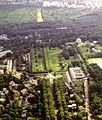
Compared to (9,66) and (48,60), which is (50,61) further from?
(9,66)

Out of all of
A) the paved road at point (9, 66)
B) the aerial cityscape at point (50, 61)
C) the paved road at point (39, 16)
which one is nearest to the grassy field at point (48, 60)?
the aerial cityscape at point (50, 61)

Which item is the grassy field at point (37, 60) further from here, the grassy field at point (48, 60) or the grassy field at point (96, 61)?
the grassy field at point (96, 61)

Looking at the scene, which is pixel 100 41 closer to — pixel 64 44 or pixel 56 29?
pixel 64 44

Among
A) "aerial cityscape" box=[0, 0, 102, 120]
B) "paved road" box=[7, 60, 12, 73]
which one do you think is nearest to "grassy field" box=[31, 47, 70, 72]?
"aerial cityscape" box=[0, 0, 102, 120]

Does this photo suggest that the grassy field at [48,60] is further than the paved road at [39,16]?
No

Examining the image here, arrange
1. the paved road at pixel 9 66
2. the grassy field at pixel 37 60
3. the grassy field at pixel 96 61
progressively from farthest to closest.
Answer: the grassy field at pixel 96 61 < the grassy field at pixel 37 60 < the paved road at pixel 9 66

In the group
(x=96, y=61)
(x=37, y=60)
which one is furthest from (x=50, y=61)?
(x=96, y=61)

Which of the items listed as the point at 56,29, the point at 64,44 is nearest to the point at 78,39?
the point at 64,44

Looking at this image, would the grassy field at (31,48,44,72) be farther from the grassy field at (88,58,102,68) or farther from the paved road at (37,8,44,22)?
the paved road at (37,8,44,22)
